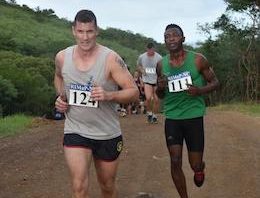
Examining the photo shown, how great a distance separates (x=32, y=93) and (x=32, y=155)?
13.3 meters

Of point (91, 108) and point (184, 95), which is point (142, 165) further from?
point (91, 108)

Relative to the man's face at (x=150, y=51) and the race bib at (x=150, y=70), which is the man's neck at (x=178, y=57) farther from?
the man's face at (x=150, y=51)

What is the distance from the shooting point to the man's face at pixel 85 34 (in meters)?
5.72

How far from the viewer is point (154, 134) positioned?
1430 cm

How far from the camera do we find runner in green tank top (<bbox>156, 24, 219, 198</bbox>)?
7219 millimetres

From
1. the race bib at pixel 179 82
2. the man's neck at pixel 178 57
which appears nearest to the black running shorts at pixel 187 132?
the race bib at pixel 179 82

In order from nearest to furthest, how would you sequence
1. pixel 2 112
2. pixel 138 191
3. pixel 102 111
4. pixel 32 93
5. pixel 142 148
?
pixel 102 111
pixel 138 191
pixel 142 148
pixel 2 112
pixel 32 93

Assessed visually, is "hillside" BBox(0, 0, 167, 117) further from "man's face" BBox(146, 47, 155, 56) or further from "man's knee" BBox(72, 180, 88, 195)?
"man's knee" BBox(72, 180, 88, 195)

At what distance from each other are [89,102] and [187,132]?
1.95 metres

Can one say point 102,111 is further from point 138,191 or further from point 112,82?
point 138,191

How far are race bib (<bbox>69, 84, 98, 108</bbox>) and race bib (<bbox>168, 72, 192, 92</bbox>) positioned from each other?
164 centimetres

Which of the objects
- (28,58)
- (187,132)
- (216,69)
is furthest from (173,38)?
(216,69)

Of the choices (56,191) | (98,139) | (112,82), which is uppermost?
(112,82)

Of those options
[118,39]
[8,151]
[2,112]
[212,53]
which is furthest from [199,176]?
[118,39]
